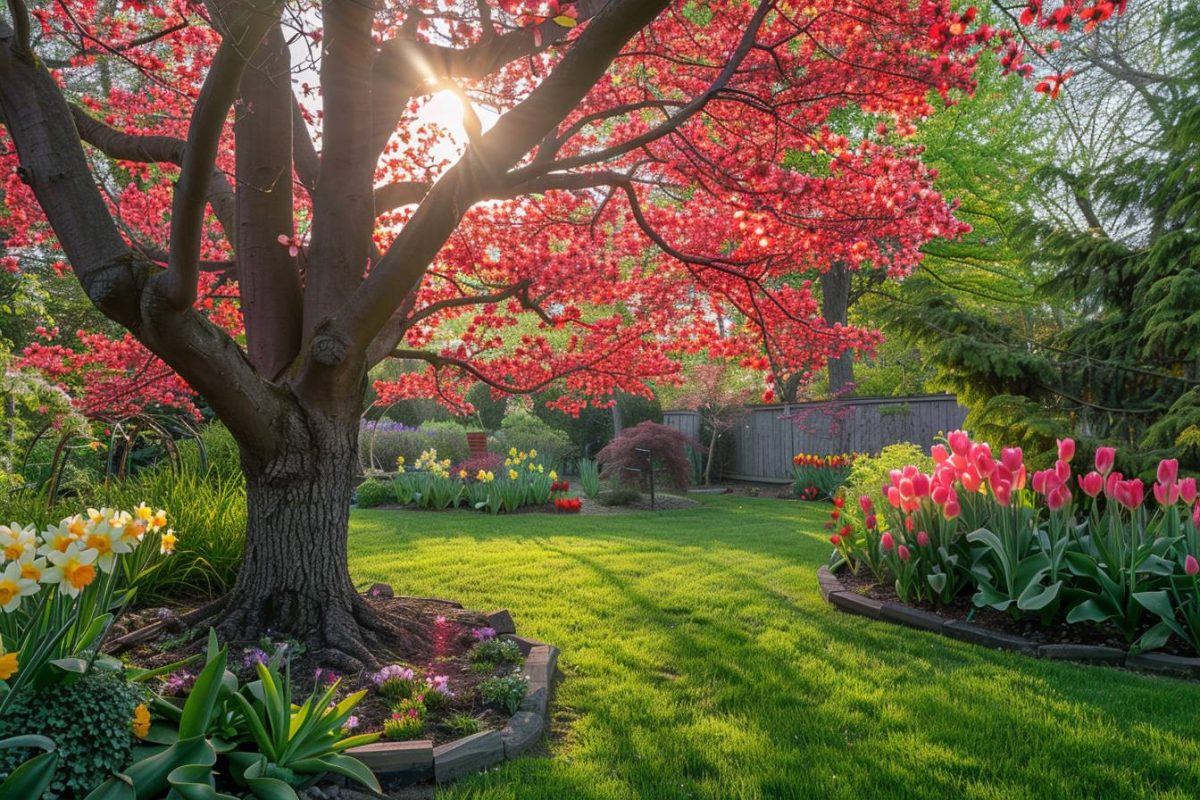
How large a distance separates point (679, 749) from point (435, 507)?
8.29 meters

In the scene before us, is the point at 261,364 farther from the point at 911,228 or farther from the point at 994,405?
the point at 994,405

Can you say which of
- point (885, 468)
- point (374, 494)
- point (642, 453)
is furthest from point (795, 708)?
point (374, 494)

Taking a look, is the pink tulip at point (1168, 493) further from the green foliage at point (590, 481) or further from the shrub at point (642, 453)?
the green foliage at point (590, 481)

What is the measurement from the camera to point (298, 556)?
130 inches

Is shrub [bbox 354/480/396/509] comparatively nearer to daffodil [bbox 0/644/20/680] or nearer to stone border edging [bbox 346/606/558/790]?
stone border edging [bbox 346/606/558/790]

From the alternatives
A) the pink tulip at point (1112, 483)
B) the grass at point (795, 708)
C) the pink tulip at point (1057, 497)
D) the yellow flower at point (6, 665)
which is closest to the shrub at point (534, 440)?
the grass at point (795, 708)

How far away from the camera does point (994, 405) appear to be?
549 cm

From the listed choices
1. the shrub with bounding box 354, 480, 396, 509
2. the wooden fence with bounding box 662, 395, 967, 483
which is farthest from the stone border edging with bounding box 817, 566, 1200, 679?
the shrub with bounding box 354, 480, 396, 509

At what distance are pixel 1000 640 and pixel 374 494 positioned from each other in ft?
30.1

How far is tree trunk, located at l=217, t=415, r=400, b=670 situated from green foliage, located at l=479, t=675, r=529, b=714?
0.68 meters

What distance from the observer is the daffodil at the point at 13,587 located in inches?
67.6

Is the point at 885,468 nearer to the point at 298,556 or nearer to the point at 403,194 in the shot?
the point at 403,194

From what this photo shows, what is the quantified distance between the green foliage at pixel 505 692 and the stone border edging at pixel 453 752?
0.11ft

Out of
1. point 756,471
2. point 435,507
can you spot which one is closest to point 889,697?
point 435,507
